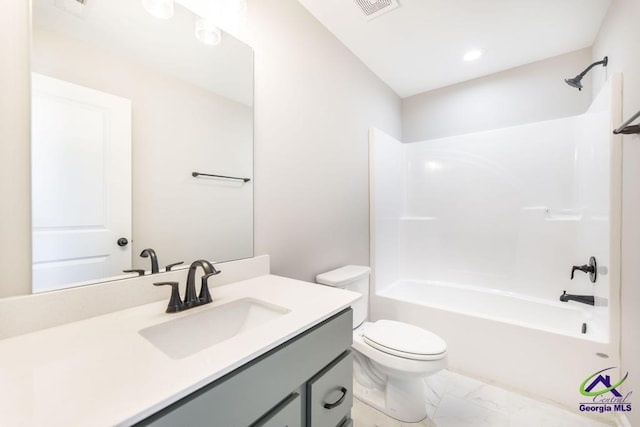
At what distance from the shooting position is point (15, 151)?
2.37 feet

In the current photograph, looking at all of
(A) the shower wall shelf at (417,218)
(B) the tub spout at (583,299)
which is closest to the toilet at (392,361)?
(B) the tub spout at (583,299)

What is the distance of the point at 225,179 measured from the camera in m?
1.24

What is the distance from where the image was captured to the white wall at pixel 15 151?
70 centimetres

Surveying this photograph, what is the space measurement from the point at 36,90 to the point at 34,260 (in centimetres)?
49

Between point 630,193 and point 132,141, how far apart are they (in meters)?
2.33

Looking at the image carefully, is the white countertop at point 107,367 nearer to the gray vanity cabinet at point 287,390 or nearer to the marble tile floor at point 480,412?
the gray vanity cabinet at point 287,390

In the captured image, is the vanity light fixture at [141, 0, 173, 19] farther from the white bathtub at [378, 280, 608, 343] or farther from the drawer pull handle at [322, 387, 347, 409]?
the white bathtub at [378, 280, 608, 343]

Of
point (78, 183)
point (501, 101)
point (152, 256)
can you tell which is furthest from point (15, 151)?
point (501, 101)

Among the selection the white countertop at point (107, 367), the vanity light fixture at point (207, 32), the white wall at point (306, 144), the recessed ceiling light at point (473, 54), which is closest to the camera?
the white countertop at point (107, 367)

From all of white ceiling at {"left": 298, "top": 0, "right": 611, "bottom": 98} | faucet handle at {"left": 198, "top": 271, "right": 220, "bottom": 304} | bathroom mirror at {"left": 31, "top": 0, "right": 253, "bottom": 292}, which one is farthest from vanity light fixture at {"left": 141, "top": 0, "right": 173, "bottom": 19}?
faucet handle at {"left": 198, "top": 271, "right": 220, "bottom": 304}

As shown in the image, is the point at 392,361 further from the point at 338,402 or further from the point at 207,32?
the point at 207,32

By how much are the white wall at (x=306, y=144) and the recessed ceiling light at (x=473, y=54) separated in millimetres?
818

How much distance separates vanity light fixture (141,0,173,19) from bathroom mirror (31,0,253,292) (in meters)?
0.02

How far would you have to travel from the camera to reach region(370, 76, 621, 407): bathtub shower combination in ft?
5.26
